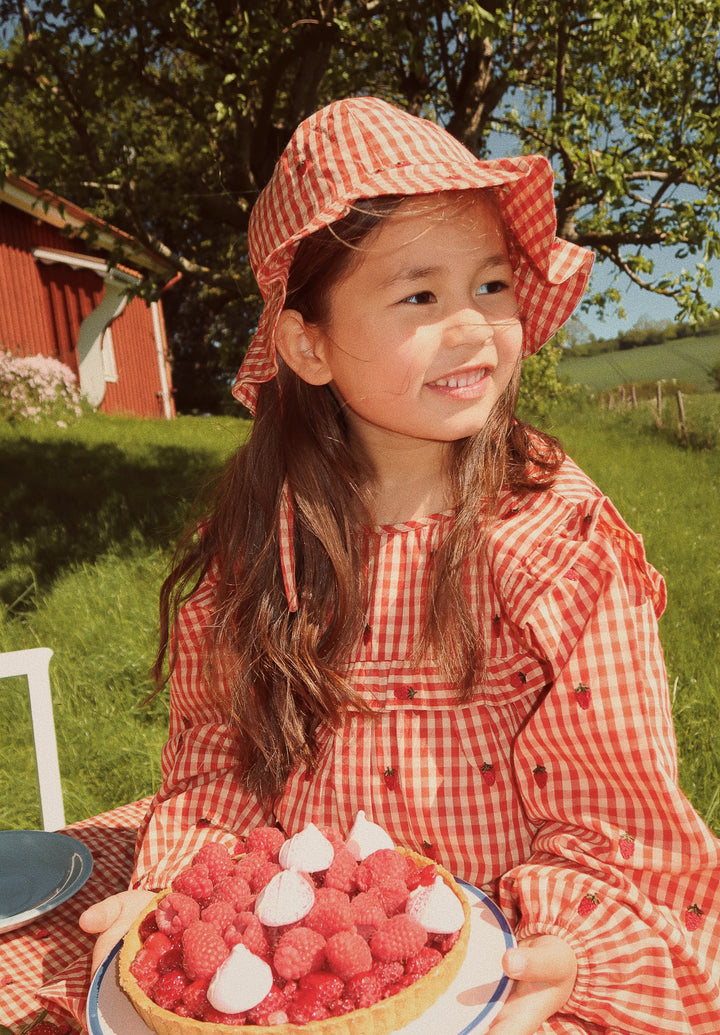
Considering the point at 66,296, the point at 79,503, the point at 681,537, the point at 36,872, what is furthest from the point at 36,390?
the point at 36,872

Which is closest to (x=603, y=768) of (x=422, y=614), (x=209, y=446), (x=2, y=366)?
(x=422, y=614)

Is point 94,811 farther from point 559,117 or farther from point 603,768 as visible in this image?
point 559,117

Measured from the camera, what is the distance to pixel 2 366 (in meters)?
12.6

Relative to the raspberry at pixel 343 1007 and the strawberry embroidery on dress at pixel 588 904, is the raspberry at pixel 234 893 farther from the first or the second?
the strawberry embroidery on dress at pixel 588 904

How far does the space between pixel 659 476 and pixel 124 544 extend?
3959 millimetres

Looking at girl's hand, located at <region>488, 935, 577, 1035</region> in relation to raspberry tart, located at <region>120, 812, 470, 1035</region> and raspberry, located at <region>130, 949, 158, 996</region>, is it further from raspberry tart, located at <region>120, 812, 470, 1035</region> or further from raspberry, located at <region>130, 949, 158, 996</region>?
raspberry, located at <region>130, 949, 158, 996</region>

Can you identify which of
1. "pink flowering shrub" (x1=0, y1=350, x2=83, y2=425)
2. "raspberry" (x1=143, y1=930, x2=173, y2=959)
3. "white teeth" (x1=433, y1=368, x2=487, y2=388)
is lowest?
"raspberry" (x1=143, y1=930, x2=173, y2=959)

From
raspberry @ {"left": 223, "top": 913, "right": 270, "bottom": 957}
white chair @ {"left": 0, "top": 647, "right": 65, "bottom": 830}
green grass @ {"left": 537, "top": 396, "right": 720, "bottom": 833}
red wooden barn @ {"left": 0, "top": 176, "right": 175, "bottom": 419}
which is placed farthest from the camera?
red wooden barn @ {"left": 0, "top": 176, "right": 175, "bottom": 419}

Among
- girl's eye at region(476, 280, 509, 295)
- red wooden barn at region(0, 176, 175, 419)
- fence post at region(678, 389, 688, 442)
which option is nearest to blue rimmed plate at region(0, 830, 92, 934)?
girl's eye at region(476, 280, 509, 295)

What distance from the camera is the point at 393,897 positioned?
4.22ft

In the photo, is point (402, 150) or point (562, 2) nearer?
point (402, 150)

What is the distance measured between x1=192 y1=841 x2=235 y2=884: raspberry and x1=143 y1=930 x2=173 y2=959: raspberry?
0.13 meters

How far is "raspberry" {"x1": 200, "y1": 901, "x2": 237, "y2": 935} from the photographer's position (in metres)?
1.26

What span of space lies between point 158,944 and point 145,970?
5 cm
